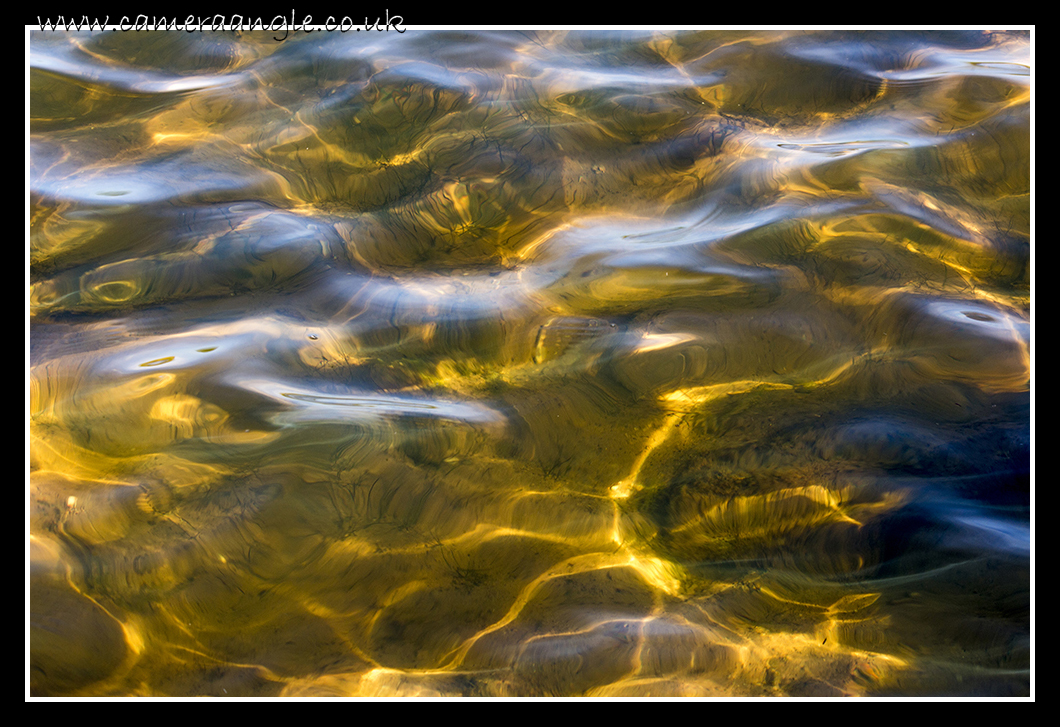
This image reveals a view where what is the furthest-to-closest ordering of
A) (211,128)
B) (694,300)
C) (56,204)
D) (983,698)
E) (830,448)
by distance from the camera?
(211,128) < (56,204) < (694,300) < (830,448) < (983,698)

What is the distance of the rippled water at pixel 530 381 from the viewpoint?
66.6 inches

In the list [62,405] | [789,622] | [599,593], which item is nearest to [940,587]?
[789,622]

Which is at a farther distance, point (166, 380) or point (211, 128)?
point (211, 128)

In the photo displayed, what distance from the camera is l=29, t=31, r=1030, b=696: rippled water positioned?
169 cm

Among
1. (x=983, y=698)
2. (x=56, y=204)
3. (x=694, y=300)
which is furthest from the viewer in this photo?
(x=56, y=204)

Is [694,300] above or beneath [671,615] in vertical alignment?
above

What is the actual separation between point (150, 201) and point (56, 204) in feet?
1.11

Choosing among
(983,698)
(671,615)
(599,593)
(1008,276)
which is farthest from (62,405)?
(1008,276)

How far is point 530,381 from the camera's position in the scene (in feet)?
6.66

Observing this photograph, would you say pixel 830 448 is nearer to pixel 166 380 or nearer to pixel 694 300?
pixel 694 300

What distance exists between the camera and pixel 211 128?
2768mm

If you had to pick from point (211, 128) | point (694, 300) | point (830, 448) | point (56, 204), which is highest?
point (211, 128)

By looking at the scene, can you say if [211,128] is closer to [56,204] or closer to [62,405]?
[56,204]

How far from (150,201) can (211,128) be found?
0.47m
